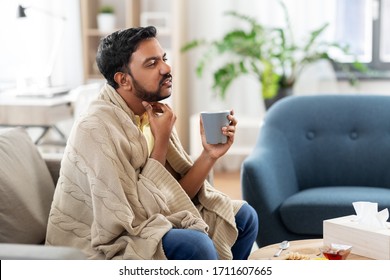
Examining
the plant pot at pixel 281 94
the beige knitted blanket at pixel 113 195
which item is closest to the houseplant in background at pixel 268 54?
the plant pot at pixel 281 94

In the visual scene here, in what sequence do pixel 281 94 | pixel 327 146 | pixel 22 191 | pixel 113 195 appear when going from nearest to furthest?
pixel 113 195 → pixel 22 191 → pixel 327 146 → pixel 281 94

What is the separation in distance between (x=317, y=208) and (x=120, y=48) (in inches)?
43.5

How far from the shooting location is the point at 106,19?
4.98 meters

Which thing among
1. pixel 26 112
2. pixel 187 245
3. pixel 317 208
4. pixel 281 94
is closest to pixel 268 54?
pixel 281 94

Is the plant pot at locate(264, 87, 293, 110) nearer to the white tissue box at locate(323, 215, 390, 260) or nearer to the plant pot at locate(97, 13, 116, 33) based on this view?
the plant pot at locate(97, 13, 116, 33)

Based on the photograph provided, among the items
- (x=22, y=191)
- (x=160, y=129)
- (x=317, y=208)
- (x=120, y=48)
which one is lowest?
(x=317, y=208)

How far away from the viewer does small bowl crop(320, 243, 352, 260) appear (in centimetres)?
183

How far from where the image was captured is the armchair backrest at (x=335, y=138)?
3000 millimetres

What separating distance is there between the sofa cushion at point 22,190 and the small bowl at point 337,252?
853mm

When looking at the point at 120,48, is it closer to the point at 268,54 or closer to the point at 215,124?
the point at 215,124

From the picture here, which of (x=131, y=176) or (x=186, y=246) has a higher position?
(x=131, y=176)

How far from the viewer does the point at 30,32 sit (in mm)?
4906

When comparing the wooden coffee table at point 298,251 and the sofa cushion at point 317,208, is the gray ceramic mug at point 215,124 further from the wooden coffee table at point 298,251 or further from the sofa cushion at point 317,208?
the sofa cushion at point 317,208

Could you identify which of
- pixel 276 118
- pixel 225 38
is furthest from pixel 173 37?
pixel 276 118
